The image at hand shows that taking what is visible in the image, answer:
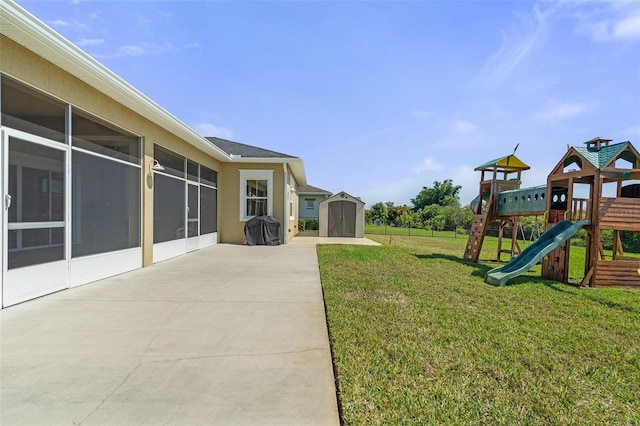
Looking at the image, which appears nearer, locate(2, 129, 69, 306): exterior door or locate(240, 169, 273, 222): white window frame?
locate(2, 129, 69, 306): exterior door

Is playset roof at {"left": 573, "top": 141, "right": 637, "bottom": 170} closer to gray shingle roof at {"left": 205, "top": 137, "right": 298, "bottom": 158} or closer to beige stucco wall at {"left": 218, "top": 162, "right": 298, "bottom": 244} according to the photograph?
gray shingle roof at {"left": 205, "top": 137, "right": 298, "bottom": 158}

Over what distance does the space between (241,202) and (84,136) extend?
7.41 m

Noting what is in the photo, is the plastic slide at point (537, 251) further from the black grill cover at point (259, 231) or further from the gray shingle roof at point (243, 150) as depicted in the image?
the gray shingle roof at point (243, 150)

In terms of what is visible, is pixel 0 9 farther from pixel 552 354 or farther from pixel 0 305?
pixel 552 354

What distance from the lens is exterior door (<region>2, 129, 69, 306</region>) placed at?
395cm

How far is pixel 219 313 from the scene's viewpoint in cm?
396

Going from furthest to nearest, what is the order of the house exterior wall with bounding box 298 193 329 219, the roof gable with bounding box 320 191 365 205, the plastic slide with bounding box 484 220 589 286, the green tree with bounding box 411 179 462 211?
1. the green tree with bounding box 411 179 462 211
2. the house exterior wall with bounding box 298 193 329 219
3. the roof gable with bounding box 320 191 365 205
4. the plastic slide with bounding box 484 220 589 286

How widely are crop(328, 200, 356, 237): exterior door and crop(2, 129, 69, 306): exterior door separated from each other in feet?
43.6

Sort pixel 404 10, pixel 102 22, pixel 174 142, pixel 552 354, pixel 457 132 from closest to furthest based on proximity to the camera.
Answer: pixel 552 354 → pixel 102 22 → pixel 404 10 → pixel 174 142 → pixel 457 132

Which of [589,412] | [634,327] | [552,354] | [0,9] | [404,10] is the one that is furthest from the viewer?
[404,10]

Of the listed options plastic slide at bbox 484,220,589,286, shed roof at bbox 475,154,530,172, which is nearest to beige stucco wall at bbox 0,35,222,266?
plastic slide at bbox 484,220,589,286

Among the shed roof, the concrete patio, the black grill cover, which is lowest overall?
the concrete patio

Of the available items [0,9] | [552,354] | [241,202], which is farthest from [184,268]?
[552,354]

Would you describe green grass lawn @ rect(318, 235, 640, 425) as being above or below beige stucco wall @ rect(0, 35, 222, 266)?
below
